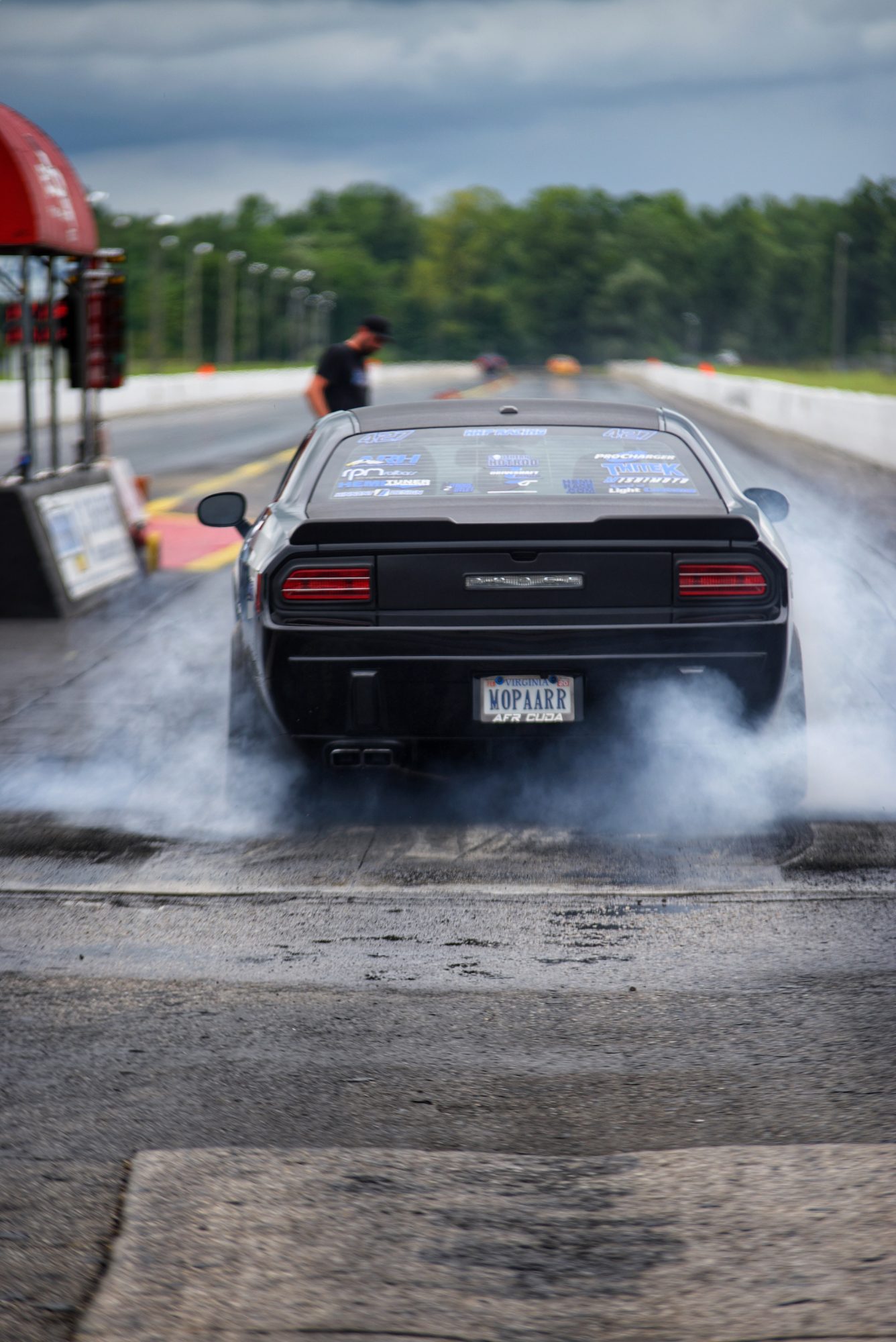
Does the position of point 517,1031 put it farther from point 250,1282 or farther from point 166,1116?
point 250,1282

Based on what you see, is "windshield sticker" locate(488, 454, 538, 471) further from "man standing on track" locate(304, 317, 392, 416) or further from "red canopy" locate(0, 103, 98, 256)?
"man standing on track" locate(304, 317, 392, 416)

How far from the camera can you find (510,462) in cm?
630

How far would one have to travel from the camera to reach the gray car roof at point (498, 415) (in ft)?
21.7

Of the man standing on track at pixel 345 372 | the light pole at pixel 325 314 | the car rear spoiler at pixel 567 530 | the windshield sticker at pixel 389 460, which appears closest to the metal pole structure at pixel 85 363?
the man standing on track at pixel 345 372

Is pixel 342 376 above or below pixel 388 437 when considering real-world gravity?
below

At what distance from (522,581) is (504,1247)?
2968mm

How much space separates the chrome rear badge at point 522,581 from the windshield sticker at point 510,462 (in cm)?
76

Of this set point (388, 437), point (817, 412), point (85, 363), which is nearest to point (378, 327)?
point (85, 363)

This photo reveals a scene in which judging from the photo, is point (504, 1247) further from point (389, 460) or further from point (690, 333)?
point (690, 333)

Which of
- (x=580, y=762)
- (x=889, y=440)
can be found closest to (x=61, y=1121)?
(x=580, y=762)

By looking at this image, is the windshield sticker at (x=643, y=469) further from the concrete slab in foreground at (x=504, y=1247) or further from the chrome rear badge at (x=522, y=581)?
the concrete slab in foreground at (x=504, y=1247)

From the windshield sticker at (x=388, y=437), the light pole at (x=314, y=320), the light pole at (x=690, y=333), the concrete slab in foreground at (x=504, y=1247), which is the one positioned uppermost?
the windshield sticker at (x=388, y=437)

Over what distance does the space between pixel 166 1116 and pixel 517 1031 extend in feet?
2.89

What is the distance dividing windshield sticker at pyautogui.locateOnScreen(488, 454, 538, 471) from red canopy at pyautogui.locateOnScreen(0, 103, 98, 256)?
219 inches
